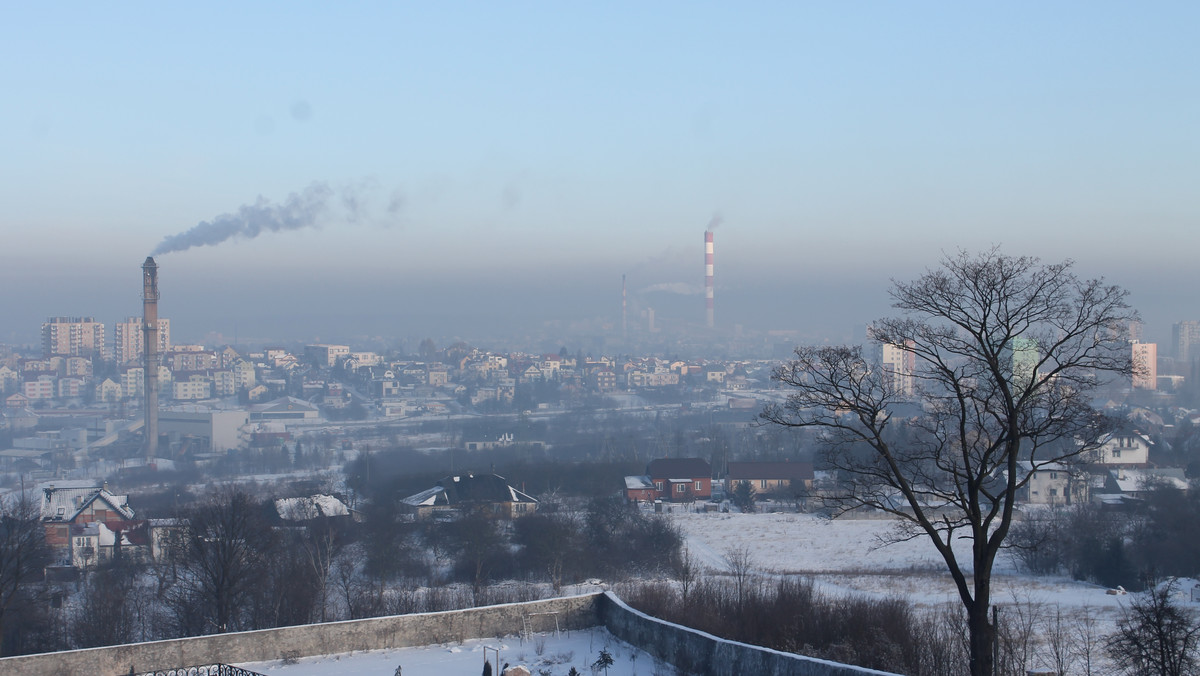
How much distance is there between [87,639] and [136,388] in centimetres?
6795

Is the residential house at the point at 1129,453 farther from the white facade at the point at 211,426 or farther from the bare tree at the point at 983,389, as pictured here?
the white facade at the point at 211,426

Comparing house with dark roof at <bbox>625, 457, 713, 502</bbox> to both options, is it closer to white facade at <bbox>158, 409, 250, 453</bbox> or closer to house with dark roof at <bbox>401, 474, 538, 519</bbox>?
house with dark roof at <bbox>401, 474, 538, 519</bbox>

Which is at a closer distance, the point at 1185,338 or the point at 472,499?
the point at 472,499

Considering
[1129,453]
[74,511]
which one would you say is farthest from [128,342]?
[1129,453]

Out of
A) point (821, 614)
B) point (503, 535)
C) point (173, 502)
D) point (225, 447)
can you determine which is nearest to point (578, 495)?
point (503, 535)

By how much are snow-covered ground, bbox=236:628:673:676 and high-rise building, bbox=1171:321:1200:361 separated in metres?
108

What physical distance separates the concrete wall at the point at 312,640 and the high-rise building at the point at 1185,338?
10803 cm

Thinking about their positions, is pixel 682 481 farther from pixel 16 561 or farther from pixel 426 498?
pixel 16 561

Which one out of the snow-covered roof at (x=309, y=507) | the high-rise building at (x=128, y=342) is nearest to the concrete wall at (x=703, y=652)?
the snow-covered roof at (x=309, y=507)

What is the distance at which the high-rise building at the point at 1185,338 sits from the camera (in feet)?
325

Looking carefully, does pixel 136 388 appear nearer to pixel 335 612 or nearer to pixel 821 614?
pixel 335 612

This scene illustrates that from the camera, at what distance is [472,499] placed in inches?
967

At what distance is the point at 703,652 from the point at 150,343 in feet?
144

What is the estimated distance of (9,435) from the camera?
5350 centimetres
